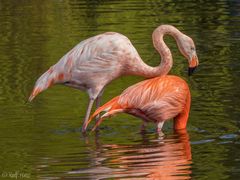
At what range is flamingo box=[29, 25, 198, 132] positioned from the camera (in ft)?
33.0

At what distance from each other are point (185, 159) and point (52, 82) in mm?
2129

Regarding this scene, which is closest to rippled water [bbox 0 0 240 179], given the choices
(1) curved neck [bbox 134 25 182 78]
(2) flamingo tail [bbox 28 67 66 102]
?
(2) flamingo tail [bbox 28 67 66 102]

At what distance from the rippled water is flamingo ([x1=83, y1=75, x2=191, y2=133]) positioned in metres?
0.17

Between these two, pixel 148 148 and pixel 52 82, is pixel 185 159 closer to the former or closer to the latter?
pixel 148 148

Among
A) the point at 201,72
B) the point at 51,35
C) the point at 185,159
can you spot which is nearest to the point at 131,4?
the point at 51,35

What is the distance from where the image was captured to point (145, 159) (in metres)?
8.73

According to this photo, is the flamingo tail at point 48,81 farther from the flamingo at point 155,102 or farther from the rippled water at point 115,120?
the flamingo at point 155,102

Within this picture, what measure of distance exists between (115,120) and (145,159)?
6.56ft

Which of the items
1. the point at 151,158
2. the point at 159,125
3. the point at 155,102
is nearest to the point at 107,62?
the point at 155,102

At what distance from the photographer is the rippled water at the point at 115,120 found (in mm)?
8461

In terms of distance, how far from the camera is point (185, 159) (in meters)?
8.73

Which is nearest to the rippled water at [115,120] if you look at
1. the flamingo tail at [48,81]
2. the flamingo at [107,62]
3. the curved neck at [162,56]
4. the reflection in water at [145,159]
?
the reflection in water at [145,159]

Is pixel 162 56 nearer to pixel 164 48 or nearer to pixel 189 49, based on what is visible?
pixel 164 48

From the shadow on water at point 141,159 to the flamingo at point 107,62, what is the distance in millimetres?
619
